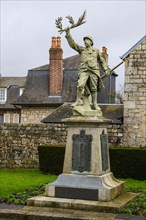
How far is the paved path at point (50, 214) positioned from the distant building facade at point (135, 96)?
9061mm

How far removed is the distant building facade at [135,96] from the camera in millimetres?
17609

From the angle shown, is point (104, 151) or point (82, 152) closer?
point (82, 152)

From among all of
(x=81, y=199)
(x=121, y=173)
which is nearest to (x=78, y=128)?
(x=81, y=199)

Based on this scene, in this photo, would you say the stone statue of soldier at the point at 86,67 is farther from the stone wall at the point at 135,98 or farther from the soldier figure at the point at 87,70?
the stone wall at the point at 135,98

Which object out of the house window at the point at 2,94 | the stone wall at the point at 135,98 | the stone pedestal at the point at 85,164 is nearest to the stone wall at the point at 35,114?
the house window at the point at 2,94

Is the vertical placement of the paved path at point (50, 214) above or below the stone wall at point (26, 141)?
below

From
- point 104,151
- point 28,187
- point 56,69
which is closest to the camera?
point 104,151

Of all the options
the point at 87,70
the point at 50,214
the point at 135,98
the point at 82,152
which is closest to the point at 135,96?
the point at 135,98

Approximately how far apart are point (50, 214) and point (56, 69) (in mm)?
21089

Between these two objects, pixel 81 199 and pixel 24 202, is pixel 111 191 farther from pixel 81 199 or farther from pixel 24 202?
pixel 24 202

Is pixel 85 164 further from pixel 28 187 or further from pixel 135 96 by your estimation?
pixel 135 96

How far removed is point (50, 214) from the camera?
8.59 meters

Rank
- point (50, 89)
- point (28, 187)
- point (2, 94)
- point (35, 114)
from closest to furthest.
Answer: point (28, 187), point (35, 114), point (50, 89), point (2, 94)

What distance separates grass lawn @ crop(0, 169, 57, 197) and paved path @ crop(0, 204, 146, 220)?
2.19 metres
